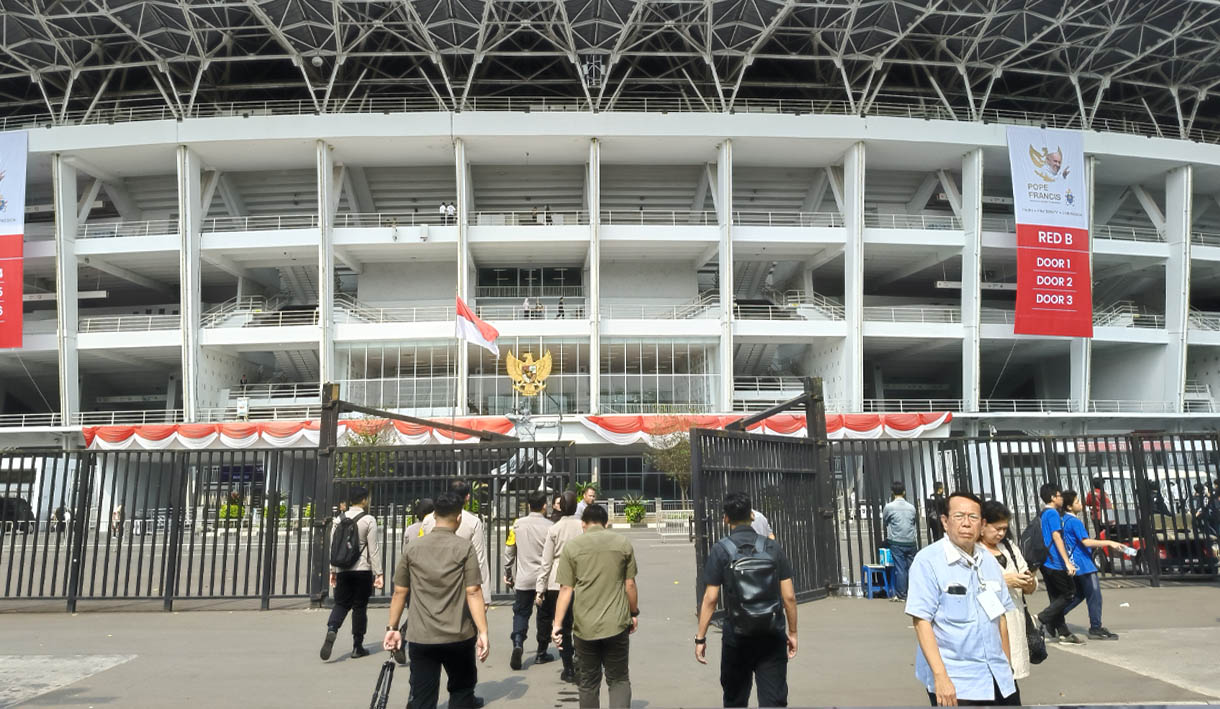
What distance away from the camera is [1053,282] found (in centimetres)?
3769

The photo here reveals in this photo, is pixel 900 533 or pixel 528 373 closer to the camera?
pixel 900 533

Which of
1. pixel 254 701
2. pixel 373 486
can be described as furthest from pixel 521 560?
pixel 373 486

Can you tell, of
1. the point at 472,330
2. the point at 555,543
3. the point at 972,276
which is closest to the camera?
the point at 555,543

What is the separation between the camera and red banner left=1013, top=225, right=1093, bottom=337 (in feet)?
122

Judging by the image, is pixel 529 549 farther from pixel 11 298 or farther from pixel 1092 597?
pixel 11 298

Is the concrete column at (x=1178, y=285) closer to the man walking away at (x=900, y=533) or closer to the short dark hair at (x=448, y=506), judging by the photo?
the man walking away at (x=900, y=533)

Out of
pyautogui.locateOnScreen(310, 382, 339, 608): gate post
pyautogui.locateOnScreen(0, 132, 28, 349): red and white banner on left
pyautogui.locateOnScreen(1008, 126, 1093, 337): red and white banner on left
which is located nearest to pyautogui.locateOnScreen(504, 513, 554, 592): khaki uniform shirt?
pyautogui.locateOnScreen(310, 382, 339, 608): gate post

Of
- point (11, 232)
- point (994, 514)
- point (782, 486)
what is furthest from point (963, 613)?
point (11, 232)

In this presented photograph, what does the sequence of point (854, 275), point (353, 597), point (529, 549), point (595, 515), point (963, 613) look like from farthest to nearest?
point (854, 275), point (353, 597), point (529, 549), point (595, 515), point (963, 613)

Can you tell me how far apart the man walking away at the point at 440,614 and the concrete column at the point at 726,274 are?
32.3 meters

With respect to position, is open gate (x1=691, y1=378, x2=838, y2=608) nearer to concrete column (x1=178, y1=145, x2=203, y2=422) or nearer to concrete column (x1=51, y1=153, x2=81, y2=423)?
concrete column (x1=178, y1=145, x2=203, y2=422)

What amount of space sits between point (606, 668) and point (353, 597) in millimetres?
3822

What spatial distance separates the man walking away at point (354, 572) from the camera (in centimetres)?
854

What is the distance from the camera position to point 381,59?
40688 mm
